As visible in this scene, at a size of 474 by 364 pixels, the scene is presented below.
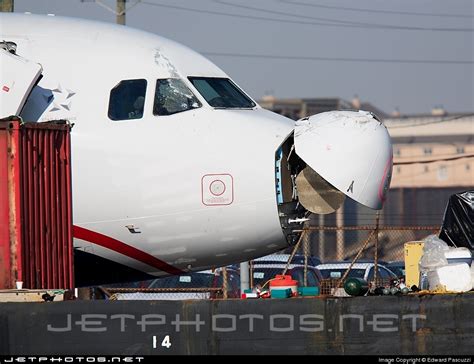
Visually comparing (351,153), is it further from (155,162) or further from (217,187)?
(155,162)

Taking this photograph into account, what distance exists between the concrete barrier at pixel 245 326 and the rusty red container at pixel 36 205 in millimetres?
778

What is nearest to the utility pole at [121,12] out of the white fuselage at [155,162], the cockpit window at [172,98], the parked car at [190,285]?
the parked car at [190,285]

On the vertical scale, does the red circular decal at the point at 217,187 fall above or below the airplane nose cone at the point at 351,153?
below

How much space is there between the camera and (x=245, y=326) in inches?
351

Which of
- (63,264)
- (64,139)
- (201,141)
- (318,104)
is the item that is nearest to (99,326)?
(63,264)

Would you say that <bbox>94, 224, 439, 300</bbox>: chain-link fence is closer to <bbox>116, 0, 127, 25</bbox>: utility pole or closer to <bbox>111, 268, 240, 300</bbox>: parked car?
<bbox>111, 268, 240, 300</bbox>: parked car

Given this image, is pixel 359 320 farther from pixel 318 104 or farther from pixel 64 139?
pixel 318 104

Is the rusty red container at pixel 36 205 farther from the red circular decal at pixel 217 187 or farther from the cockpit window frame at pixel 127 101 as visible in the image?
the red circular decal at pixel 217 187

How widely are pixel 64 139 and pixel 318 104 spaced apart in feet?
224

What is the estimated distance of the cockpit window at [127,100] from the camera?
1174cm

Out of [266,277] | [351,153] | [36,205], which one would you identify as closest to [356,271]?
[266,277]

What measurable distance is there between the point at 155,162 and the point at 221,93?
1.33 m

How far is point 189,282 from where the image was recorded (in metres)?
24.2

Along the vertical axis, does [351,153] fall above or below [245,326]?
above
